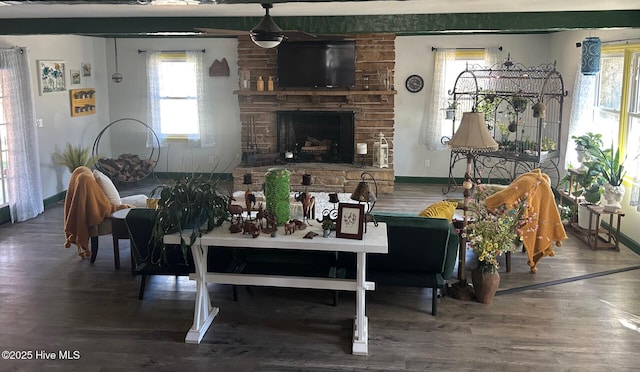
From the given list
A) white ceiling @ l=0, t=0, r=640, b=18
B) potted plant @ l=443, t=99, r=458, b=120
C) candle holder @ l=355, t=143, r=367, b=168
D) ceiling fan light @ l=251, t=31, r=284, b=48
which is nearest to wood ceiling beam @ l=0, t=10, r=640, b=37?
white ceiling @ l=0, t=0, r=640, b=18

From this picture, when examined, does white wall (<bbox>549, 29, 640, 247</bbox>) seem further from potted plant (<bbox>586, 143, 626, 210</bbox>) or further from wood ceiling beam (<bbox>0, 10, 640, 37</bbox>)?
wood ceiling beam (<bbox>0, 10, 640, 37</bbox>)

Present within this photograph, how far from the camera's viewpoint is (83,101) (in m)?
9.25

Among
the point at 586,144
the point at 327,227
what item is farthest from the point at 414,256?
the point at 586,144

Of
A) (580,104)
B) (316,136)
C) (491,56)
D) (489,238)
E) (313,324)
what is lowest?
(313,324)

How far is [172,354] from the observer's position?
400 cm

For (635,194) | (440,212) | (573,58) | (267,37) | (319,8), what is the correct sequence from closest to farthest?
(267,37)
(440,212)
(319,8)
(635,194)
(573,58)

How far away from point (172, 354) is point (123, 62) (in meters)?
7.10

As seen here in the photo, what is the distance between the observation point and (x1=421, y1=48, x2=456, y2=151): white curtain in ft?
30.6

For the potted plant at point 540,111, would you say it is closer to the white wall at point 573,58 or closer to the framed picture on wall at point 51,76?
the white wall at point 573,58

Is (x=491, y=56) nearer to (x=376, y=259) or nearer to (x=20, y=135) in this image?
(x=376, y=259)

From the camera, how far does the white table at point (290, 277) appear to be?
390cm

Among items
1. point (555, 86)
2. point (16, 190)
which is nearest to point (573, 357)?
point (555, 86)

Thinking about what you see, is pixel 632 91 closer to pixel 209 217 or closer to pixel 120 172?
pixel 209 217

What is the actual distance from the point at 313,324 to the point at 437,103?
19.2 ft
